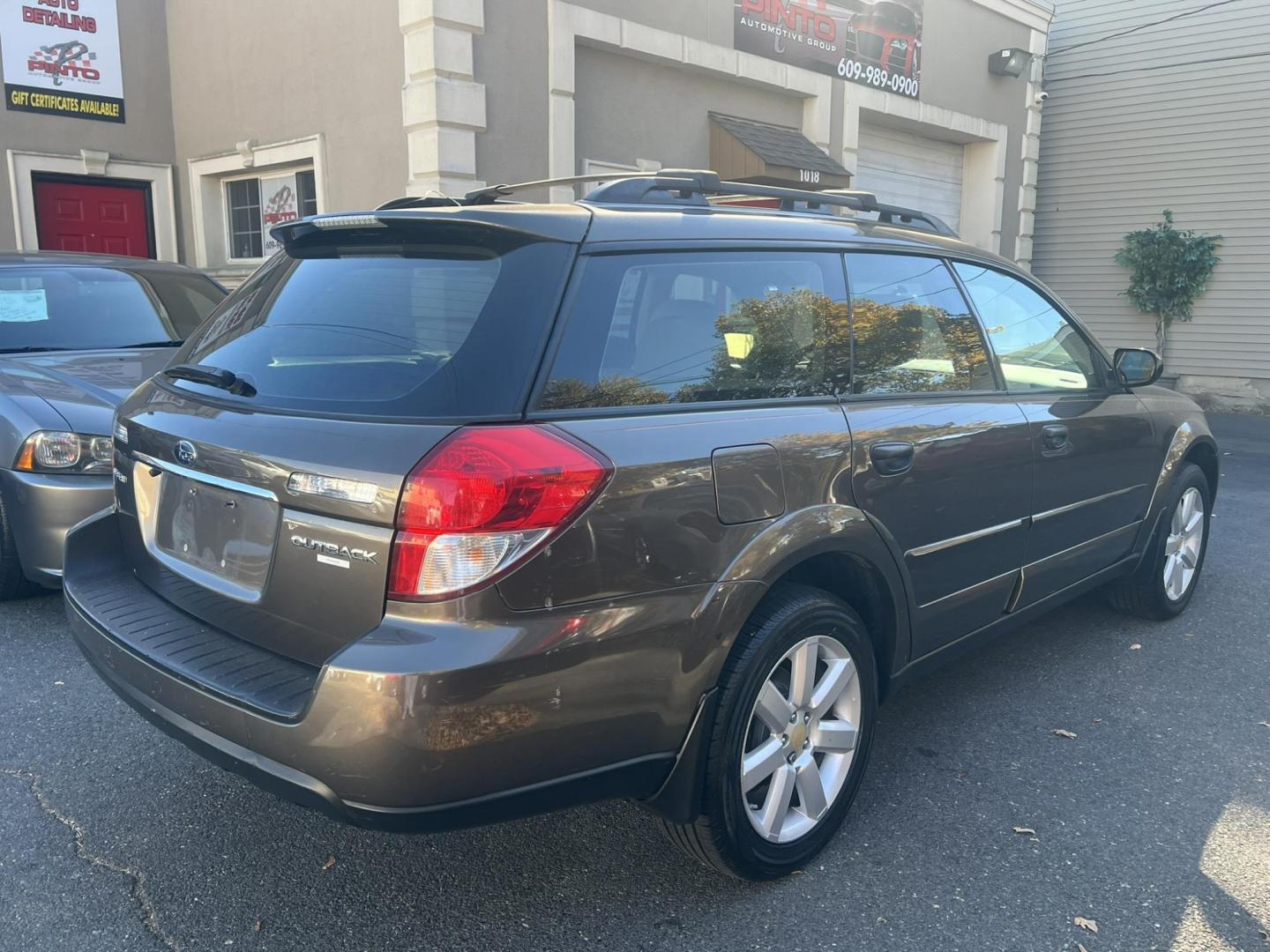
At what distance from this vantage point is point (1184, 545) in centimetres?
468

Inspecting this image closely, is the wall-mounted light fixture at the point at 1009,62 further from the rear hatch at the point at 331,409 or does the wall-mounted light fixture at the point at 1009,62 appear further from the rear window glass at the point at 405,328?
the rear window glass at the point at 405,328

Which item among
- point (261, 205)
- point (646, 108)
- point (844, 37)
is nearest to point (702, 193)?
point (646, 108)

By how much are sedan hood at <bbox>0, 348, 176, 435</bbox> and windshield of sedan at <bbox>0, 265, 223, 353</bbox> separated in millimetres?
172

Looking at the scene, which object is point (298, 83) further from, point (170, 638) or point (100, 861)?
point (100, 861)

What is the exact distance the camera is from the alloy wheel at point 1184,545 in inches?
180

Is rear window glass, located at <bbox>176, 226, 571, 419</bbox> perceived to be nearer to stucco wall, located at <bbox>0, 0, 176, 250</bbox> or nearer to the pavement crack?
the pavement crack

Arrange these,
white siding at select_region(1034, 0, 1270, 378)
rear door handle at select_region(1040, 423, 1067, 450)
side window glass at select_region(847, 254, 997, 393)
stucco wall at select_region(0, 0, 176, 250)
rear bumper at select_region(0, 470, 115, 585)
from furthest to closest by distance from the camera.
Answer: white siding at select_region(1034, 0, 1270, 378), stucco wall at select_region(0, 0, 176, 250), rear bumper at select_region(0, 470, 115, 585), rear door handle at select_region(1040, 423, 1067, 450), side window glass at select_region(847, 254, 997, 393)

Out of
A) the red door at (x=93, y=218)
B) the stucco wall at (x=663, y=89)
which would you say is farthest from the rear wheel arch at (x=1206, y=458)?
the red door at (x=93, y=218)

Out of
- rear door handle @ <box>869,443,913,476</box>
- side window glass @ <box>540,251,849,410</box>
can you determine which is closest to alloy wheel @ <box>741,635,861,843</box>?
rear door handle @ <box>869,443,913,476</box>

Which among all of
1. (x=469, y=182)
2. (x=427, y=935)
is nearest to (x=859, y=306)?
(x=427, y=935)

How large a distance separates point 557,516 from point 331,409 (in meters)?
0.60

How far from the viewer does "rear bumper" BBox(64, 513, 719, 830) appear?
1934mm

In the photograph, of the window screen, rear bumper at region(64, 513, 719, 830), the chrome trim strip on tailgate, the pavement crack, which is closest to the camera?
rear bumper at region(64, 513, 719, 830)

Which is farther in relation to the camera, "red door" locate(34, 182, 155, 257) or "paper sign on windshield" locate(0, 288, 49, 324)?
"red door" locate(34, 182, 155, 257)
